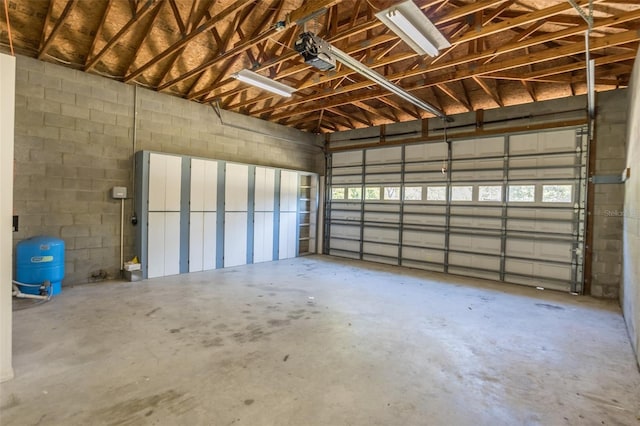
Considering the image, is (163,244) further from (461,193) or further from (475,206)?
(475,206)

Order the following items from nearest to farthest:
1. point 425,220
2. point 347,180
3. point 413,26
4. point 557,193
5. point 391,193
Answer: point 413,26 → point 557,193 → point 425,220 → point 391,193 → point 347,180

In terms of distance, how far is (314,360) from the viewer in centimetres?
294

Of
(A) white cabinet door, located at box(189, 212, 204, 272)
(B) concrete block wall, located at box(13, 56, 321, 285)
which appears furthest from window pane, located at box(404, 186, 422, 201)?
(B) concrete block wall, located at box(13, 56, 321, 285)

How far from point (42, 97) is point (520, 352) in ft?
24.3

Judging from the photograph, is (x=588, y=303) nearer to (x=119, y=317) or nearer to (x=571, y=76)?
(x=571, y=76)

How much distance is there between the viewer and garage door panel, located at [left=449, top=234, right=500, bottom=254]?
660cm

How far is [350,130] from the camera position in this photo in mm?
9039

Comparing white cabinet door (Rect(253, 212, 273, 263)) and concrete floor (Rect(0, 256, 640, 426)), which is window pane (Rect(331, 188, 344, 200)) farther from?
concrete floor (Rect(0, 256, 640, 426))

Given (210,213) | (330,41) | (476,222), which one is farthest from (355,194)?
(330,41)

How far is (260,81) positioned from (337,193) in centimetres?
469

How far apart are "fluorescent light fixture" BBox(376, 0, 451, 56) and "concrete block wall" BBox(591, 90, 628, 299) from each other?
394 centimetres

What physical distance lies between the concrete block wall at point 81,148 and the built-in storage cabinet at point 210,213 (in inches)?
17.8

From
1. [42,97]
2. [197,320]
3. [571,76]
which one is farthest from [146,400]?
[571,76]

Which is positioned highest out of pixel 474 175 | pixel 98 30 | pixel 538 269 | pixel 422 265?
pixel 98 30
